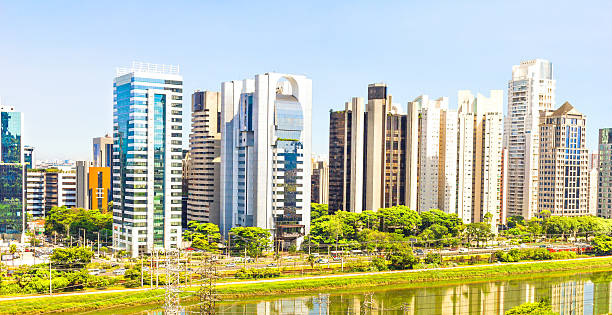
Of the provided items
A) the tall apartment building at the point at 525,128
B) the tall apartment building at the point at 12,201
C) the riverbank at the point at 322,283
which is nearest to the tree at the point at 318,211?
the riverbank at the point at 322,283

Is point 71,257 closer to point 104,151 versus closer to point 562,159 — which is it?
point 562,159

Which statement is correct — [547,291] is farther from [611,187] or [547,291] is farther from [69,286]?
[611,187]

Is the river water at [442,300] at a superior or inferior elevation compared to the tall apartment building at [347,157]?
inferior

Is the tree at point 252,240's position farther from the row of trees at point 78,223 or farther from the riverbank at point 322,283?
the row of trees at point 78,223

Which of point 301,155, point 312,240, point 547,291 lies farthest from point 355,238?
point 547,291

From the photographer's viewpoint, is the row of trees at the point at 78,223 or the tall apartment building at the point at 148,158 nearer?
the tall apartment building at the point at 148,158
